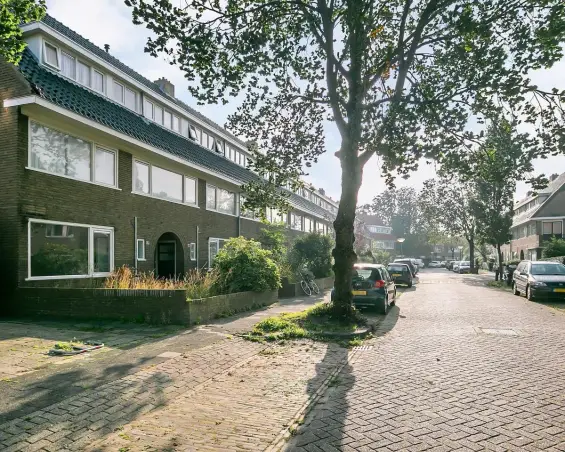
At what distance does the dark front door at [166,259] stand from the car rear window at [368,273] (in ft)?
27.8

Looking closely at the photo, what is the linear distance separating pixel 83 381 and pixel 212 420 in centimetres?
216

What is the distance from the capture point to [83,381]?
575cm

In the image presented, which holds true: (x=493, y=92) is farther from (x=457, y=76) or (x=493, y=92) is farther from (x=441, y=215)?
(x=441, y=215)

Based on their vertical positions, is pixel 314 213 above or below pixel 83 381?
above

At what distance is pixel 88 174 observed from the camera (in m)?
13.5

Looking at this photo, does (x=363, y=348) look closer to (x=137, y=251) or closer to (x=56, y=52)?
(x=137, y=251)

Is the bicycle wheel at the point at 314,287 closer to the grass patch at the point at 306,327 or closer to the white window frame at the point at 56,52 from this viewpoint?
the grass patch at the point at 306,327

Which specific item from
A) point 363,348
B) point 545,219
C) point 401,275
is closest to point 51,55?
point 363,348

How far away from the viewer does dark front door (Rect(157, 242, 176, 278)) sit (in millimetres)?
18812

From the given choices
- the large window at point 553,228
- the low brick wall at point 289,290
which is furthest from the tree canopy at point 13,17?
the large window at point 553,228

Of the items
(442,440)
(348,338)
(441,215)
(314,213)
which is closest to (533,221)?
(441,215)

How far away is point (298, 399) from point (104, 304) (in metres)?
6.77

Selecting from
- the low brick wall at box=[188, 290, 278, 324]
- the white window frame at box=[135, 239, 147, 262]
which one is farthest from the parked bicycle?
the white window frame at box=[135, 239, 147, 262]

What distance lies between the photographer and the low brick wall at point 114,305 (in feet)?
33.4
